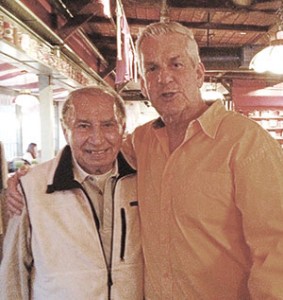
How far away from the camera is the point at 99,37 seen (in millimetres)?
7992

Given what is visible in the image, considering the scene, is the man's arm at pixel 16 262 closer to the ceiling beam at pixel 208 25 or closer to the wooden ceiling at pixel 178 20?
the wooden ceiling at pixel 178 20

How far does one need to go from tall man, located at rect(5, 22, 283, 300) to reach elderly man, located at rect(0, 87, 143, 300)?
0.32ft

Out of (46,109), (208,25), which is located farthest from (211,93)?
(46,109)

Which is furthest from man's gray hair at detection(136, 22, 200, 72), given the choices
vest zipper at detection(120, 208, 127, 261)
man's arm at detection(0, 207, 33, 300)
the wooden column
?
the wooden column

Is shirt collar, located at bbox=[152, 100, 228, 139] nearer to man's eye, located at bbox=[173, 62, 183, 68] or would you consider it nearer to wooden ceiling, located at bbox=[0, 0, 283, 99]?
man's eye, located at bbox=[173, 62, 183, 68]

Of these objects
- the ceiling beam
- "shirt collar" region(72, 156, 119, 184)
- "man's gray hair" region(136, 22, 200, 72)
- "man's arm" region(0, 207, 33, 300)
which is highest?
the ceiling beam

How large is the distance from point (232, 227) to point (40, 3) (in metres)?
4.01

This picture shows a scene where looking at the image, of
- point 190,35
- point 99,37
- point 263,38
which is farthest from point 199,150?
point 263,38

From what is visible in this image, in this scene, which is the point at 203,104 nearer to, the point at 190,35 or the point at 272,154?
the point at 190,35

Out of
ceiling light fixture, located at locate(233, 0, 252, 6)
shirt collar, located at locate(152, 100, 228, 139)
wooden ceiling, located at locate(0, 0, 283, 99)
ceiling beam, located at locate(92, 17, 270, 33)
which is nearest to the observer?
shirt collar, located at locate(152, 100, 228, 139)

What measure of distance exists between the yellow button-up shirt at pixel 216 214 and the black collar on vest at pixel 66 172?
0.14m

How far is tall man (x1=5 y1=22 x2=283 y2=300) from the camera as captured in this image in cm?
153

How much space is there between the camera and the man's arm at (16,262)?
185cm

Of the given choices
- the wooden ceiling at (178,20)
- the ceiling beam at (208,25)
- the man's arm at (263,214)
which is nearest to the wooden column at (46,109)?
the wooden ceiling at (178,20)
